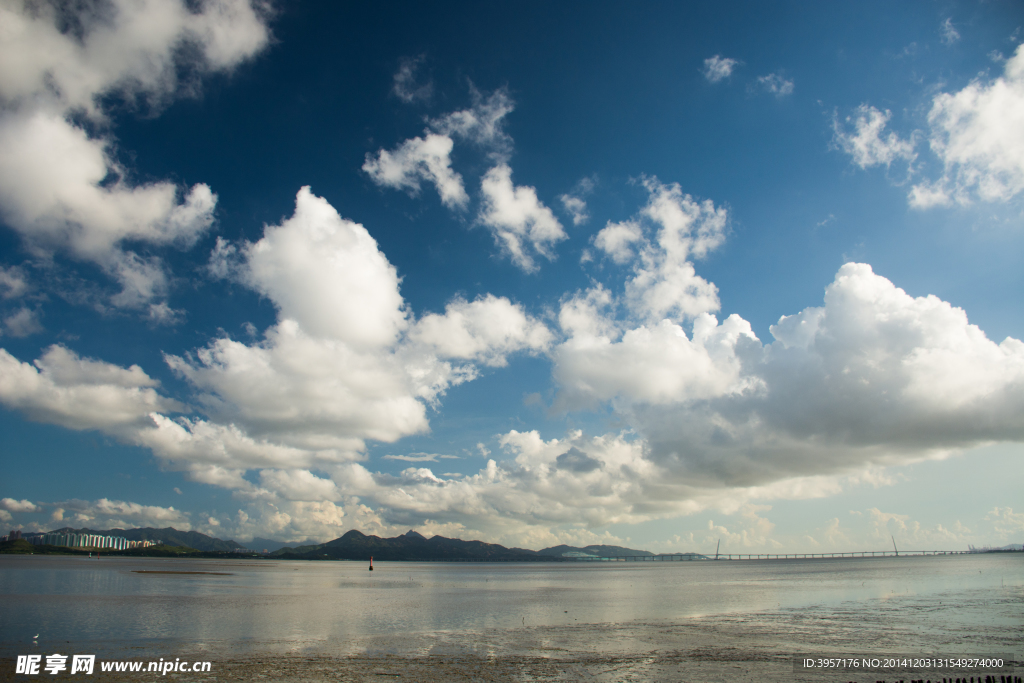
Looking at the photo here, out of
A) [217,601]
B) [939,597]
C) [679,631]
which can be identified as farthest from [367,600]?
[939,597]

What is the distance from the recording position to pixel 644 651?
35.0 m

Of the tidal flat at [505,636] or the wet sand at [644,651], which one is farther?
the tidal flat at [505,636]

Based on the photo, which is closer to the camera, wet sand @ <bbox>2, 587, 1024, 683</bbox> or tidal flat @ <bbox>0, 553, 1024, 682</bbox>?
wet sand @ <bbox>2, 587, 1024, 683</bbox>

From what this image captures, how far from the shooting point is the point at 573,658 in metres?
33.1

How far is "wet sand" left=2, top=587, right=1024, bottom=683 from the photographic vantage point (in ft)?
92.5

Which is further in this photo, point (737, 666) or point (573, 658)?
point (573, 658)

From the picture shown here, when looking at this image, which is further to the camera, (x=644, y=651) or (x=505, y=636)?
(x=505, y=636)

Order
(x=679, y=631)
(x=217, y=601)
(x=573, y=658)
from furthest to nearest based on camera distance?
1. (x=217, y=601)
2. (x=679, y=631)
3. (x=573, y=658)

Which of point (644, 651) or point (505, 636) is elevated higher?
point (644, 651)

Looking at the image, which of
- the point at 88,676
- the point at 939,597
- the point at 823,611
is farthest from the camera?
the point at 939,597

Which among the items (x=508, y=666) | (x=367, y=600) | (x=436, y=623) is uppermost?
(x=508, y=666)

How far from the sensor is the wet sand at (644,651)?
28188 millimetres

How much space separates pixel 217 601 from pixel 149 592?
1747cm

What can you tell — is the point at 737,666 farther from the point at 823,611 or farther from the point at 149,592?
the point at 149,592
